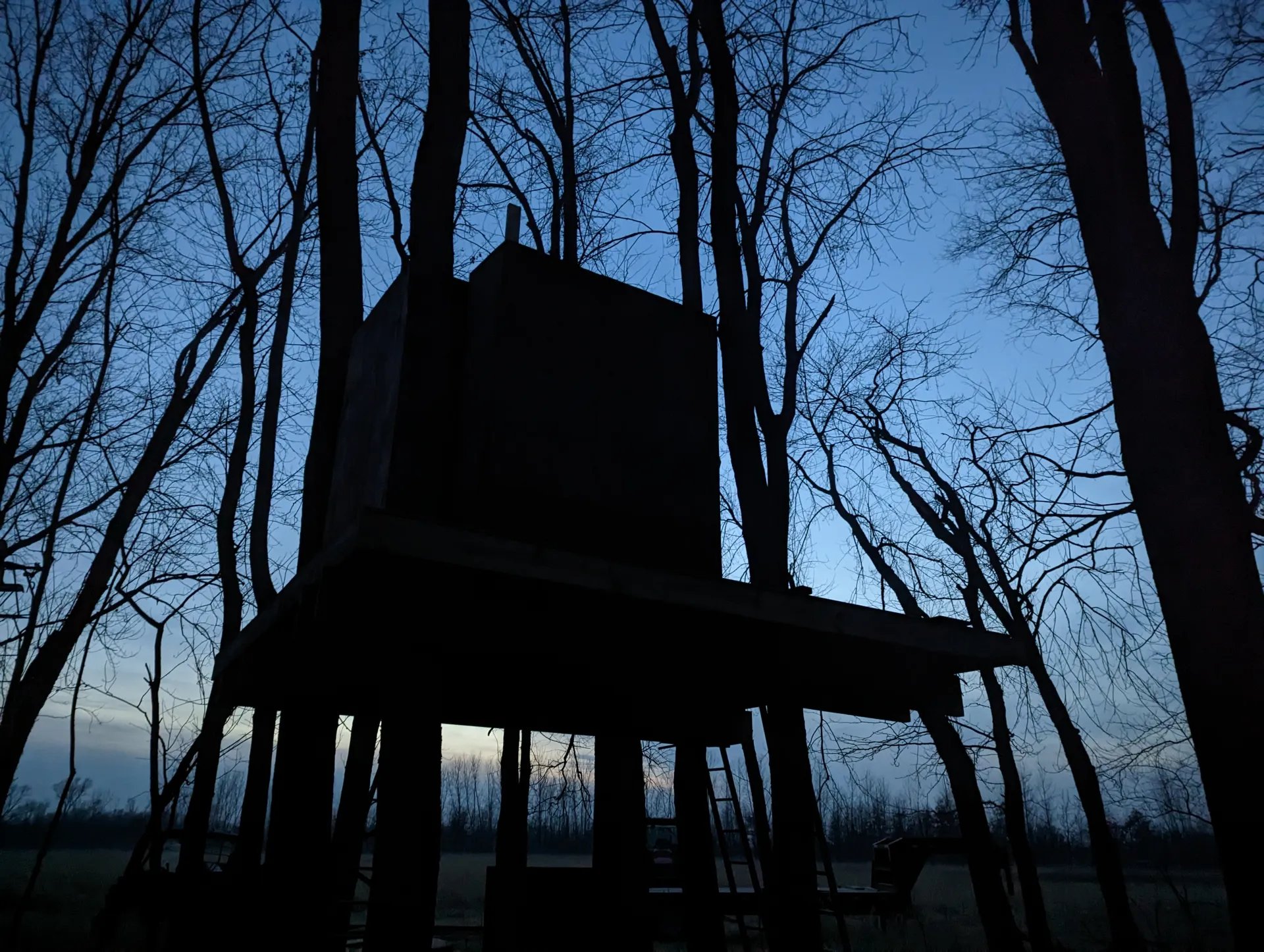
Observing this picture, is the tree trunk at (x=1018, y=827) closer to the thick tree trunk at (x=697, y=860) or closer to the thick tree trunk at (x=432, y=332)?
the thick tree trunk at (x=697, y=860)

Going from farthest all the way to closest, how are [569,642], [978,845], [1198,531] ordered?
[978,845] < [1198,531] < [569,642]

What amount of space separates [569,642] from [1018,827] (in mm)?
11600

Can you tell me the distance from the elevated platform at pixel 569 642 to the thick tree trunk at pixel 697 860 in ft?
1.02

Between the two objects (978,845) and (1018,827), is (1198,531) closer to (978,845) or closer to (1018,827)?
(978,845)

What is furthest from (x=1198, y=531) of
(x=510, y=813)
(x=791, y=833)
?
(x=510, y=813)

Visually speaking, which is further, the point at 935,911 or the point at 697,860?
the point at 935,911

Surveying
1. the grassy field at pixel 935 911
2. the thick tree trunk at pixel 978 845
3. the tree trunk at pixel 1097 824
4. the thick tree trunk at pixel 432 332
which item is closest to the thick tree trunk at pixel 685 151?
the thick tree trunk at pixel 432 332

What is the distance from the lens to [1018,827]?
13516mm

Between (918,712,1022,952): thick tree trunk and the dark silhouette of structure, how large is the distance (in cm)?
468

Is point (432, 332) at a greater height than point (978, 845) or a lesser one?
greater

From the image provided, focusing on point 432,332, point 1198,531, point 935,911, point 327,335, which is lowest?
point 935,911

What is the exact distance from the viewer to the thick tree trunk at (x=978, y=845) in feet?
32.8

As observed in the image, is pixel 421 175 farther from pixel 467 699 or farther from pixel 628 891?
pixel 628 891

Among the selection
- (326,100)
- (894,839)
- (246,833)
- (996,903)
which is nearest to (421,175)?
(326,100)
